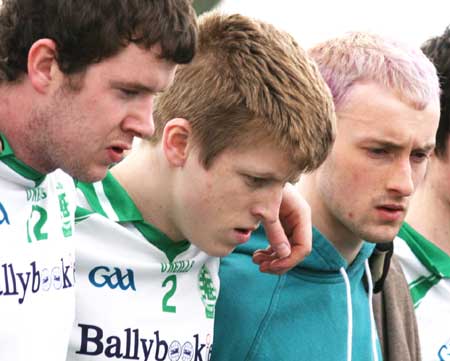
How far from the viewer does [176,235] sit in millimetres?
3283

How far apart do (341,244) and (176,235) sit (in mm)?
675

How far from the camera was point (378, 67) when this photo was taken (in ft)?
12.3

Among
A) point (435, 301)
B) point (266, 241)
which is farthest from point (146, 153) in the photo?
point (435, 301)

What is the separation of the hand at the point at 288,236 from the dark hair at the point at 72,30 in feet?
2.31

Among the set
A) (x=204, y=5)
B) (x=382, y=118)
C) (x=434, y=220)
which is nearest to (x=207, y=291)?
(x=382, y=118)

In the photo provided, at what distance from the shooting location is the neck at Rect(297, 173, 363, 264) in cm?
371

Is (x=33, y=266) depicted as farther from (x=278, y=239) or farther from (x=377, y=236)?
(x=377, y=236)

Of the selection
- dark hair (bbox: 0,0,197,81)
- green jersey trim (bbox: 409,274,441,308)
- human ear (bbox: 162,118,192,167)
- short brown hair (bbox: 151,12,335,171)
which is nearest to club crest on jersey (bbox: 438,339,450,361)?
green jersey trim (bbox: 409,274,441,308)

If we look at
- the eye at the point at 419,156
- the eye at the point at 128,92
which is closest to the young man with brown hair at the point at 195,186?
the eye at the point at 128,92

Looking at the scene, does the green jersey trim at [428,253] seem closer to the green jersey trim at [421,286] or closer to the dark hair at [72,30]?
the green jersey trim at [421,286]

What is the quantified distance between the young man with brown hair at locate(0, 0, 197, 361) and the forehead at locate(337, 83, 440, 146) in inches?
37.8

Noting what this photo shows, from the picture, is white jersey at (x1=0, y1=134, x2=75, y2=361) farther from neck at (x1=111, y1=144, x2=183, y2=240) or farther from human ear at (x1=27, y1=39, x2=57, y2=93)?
neck at (x1=111, y1=144, x2=183, y2=240)

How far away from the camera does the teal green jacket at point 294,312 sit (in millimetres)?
3438

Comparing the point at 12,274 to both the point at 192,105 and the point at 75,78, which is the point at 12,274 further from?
the point at 192,105
